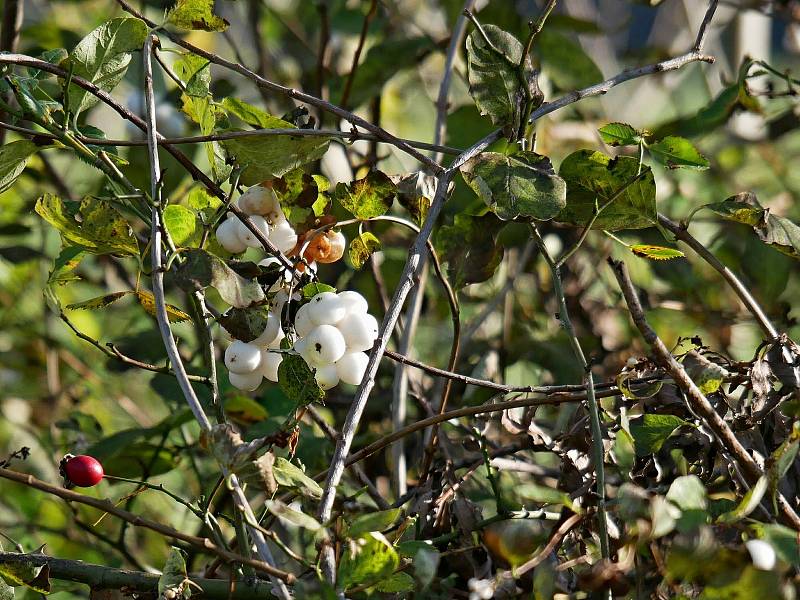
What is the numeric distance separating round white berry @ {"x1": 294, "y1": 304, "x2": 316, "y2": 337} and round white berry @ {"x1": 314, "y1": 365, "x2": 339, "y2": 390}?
0.10 ft

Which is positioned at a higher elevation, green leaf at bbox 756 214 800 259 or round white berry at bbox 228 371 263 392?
green leaf at bbox 756 214 800 259

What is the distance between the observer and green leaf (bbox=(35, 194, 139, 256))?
0.69 m

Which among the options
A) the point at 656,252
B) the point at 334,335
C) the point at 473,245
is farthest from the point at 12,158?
the point at 656,252

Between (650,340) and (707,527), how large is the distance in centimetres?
13

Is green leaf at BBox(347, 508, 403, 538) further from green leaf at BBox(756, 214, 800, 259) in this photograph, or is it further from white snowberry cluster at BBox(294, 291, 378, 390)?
green leaf at BBox(756, 214, 800, 259)

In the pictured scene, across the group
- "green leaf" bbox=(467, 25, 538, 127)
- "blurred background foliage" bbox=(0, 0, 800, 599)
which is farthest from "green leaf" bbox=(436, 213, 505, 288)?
"green leaf" bbox=(467, 25, 538, 127)

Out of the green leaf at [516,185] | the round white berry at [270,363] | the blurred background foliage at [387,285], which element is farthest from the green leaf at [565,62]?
the round white berry at [270,363]

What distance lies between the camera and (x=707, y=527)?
559mm

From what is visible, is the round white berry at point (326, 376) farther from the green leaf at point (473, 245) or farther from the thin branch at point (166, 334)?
the green leaf at point (473, 245)

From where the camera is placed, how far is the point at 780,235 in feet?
2.46

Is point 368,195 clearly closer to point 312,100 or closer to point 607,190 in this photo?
point 312,100

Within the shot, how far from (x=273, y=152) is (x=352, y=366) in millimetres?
178

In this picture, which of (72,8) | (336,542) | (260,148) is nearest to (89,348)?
(72,8)

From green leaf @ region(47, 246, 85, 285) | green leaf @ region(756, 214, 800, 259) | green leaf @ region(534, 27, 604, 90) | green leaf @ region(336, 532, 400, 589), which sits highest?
green leaf @ region(534, 27, 604, 90)
